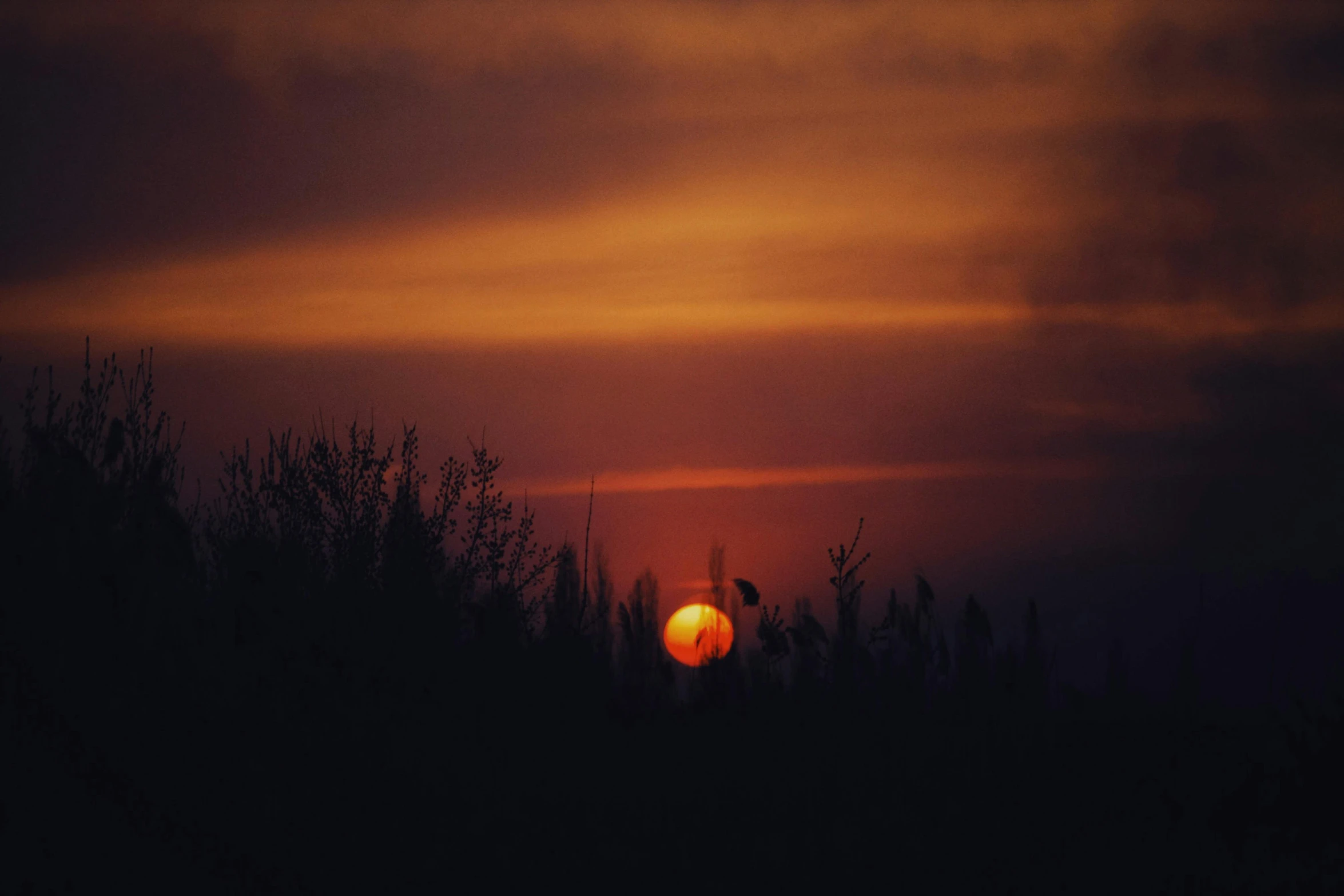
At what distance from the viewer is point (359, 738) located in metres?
7.47

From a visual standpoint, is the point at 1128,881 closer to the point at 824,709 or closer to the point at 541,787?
the point at 824,709

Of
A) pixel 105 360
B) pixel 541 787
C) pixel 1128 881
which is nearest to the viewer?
pixel 1128 881

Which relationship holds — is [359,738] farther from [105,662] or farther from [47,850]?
[47,850]

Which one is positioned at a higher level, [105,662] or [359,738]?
[105,662]

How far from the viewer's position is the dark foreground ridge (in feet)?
20.1

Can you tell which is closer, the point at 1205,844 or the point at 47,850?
the point at 47,850

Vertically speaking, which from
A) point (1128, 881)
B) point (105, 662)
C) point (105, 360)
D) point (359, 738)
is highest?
point (105, 360)

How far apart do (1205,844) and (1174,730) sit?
2104 mm

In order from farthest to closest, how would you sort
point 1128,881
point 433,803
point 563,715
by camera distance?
point 563,715 → point 433,803 → point 1128,881

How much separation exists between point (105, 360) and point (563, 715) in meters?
4.40

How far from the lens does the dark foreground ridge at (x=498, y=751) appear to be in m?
6.13

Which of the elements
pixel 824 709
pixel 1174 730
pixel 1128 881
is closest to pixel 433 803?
pixel 824 709

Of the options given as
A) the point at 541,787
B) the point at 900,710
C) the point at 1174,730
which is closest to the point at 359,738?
the point at 541,787

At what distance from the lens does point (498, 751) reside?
8.23 metres
